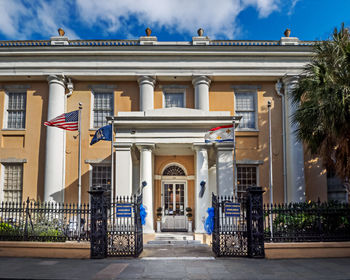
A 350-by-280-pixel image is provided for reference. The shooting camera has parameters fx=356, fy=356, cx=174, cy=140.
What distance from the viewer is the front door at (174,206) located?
59.0 feet

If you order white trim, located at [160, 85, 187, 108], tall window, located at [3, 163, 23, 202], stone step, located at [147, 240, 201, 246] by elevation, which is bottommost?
stone step, located at [147, 240, 201, 246]

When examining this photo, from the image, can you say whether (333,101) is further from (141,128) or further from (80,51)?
(80,51)

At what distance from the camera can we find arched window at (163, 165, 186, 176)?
1914 cm

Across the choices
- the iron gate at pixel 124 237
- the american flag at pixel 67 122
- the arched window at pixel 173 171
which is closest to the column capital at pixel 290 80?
the arched window at pixel 173 171

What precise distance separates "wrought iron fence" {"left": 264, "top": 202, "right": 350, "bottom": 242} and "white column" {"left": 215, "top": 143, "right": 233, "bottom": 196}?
297cm

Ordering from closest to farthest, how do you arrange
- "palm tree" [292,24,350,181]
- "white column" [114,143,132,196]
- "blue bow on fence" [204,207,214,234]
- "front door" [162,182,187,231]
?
1. "palm tree" [292,24,350,181]
2. "blue bow on fence" [204,207,214,234]
3. "white column" [114,143,132,196]
4. "front door" [162,182,187,231]

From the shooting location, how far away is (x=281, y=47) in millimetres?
19531

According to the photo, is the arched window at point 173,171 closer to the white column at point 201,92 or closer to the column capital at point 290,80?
the white column at point 201,92

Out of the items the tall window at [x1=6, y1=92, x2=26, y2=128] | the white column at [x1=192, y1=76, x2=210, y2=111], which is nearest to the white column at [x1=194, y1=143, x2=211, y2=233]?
the white column at [x1=192, y1=76, x2=210, y2=111]

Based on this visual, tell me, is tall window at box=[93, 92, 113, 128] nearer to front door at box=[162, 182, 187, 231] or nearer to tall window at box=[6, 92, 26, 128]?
tall window at box=[6, 92, 26, 128]

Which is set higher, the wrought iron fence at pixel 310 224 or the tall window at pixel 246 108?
the tall window at pixel 246 108

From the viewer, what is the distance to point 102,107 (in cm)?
1978

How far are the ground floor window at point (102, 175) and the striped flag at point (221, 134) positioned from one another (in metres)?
6.78

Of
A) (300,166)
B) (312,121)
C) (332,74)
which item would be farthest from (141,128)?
(300,166)
